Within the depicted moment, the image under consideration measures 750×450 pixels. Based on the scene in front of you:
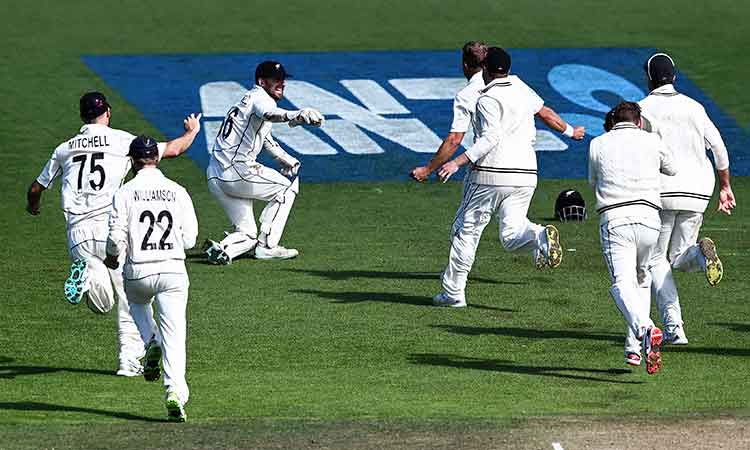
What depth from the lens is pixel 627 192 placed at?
464 inches

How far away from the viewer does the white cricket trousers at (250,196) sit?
17188 millimetres

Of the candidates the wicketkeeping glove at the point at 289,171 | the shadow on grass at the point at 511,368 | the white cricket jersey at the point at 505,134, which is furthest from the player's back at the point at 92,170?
the wicketkeeping glove at the point at 289,171

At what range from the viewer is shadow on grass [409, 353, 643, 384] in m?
12.1

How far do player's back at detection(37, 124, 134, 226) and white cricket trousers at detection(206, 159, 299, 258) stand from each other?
4.83 m

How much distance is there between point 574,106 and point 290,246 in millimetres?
7668

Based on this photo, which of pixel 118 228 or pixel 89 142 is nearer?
pixel 118 228

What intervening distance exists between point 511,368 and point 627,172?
1.91 m

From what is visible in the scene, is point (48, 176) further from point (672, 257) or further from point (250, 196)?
point (672, 257)

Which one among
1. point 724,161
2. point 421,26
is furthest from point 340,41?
point 724,161

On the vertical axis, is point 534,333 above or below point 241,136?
below

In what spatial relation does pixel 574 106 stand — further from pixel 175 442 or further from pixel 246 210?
pixel 175 442

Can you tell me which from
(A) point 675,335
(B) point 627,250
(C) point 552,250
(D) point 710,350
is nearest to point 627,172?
(B) point 627,250

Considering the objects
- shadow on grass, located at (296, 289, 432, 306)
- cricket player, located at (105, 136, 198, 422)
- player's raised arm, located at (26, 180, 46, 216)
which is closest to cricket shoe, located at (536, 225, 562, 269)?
shadow on grass, located at (296, 289, 432, 306)

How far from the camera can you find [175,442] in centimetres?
1007
